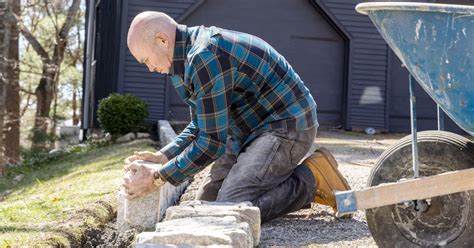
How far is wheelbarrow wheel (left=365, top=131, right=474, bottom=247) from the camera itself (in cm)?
408

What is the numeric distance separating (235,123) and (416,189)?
5.40 feet

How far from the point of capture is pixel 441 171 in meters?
4.14

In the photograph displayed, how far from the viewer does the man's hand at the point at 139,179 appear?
15.7 feet

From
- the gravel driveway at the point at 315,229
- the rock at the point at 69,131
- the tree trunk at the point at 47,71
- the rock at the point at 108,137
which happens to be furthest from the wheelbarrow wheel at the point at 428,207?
the rock at the point at 69,131

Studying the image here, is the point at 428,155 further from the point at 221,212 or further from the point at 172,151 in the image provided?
the point at 172,151

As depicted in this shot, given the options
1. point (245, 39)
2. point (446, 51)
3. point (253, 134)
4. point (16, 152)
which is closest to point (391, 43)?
point (446, 51)

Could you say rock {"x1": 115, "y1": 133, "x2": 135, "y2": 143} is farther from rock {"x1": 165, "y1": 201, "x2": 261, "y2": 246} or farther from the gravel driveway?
rock {"x1": 165, "y1": 201, "x2": 261, "y2": 246}

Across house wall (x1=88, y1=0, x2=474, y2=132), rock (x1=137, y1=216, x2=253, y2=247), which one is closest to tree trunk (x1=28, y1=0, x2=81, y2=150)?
house wall (x1=88, y1=0, x2=474, y2=132)

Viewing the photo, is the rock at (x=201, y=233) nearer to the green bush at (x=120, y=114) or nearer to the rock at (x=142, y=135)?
the rock at (x=142, y=135)

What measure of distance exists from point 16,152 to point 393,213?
18.8 meters

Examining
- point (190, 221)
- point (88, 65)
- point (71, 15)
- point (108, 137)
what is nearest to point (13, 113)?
point (88, 65)

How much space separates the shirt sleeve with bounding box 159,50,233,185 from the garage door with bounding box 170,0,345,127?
497 inches

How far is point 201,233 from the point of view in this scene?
3619 mm

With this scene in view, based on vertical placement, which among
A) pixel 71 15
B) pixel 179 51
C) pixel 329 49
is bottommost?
pixel 179 51
